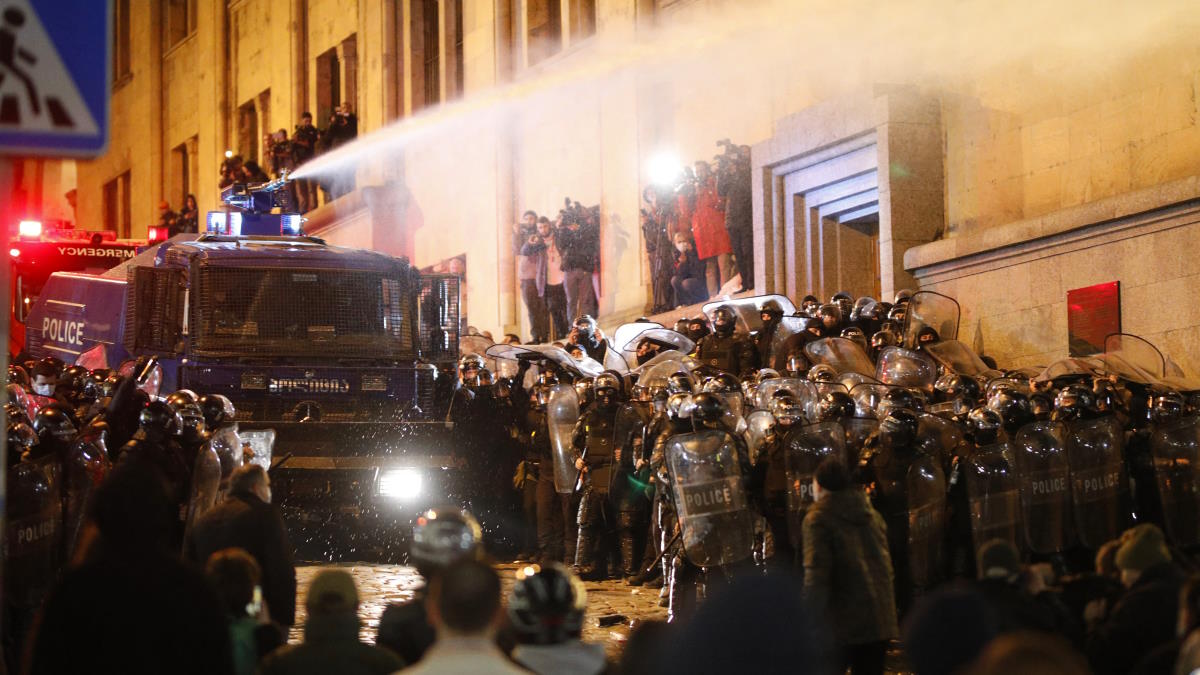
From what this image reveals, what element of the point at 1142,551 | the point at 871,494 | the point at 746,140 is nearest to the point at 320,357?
the point at 871,494

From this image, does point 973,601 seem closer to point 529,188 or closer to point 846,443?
point 846,443

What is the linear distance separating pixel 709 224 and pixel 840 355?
282 inches

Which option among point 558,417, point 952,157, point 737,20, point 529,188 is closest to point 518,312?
point 529,188

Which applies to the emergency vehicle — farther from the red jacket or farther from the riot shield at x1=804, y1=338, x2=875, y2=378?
the riot shield at x1=804, y1=338, x2=875, y2=378

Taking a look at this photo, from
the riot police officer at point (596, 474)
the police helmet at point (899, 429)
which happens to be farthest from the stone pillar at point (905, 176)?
the police helmet at point (899, 429)

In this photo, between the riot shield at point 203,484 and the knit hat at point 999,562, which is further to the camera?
the riot shield at point 203,484

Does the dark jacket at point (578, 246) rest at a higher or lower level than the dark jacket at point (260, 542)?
higher

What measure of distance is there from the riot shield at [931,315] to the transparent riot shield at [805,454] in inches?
175

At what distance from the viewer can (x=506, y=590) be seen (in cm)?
1415

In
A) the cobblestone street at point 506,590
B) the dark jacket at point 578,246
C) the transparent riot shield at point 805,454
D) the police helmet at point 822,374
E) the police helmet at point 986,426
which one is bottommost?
the cobblestone street at point 506,590

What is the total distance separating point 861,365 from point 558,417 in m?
2.64

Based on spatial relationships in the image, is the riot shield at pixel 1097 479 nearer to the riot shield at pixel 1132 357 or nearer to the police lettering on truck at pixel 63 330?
the riot shield at pixel 1132 357

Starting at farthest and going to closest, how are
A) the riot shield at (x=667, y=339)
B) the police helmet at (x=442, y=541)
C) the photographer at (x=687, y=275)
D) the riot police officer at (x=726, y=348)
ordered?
the photographer at (x=687, y=275) → the riot shield at (x=667, y=339) → the riot police officer at (x=726, y=348) → the police helmet at (x=442, y=541)

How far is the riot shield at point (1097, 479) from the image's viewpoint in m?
11.7
